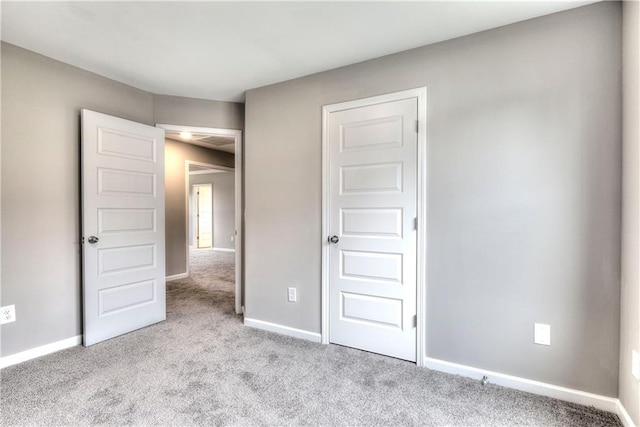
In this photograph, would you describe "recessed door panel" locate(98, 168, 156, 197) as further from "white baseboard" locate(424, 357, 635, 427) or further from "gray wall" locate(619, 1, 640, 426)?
"gray wall" locate(619, 1, 640, 426)

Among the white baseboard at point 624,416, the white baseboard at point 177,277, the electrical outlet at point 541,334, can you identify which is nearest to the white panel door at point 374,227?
the electrical outlet at point 541,334

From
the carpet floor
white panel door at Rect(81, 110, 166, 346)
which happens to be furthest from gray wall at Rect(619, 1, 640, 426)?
white panel door at Rect(81, 110, 166, 346)

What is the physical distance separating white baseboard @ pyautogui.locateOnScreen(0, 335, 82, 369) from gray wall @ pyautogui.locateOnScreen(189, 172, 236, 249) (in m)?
5.91

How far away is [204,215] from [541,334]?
8.75 m

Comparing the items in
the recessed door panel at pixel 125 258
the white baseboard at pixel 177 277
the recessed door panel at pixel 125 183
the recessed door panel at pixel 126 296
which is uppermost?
the recessed door panel at pixel 125 183

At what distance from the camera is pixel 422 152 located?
86.7 inches

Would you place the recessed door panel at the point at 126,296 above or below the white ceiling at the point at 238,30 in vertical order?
below

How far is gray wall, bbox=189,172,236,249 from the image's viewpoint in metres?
8.48

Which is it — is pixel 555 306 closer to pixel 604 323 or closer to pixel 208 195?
pixel 604 323

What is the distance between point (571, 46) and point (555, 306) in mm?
1566

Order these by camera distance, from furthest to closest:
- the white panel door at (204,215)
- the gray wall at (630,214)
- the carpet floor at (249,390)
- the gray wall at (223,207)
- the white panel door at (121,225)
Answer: the white panel door at (204,215) → the gray wall at (223,207) → the white panel door at (121,225) → the carpet floor at (249,390) → the gray wall at (630,214)

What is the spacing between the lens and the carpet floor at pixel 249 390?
5.43ft

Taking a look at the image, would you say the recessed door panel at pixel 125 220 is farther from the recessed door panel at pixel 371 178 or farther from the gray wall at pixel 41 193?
the recessed door panel at pixel 371 178

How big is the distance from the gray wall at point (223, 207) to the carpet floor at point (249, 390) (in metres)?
5.92
